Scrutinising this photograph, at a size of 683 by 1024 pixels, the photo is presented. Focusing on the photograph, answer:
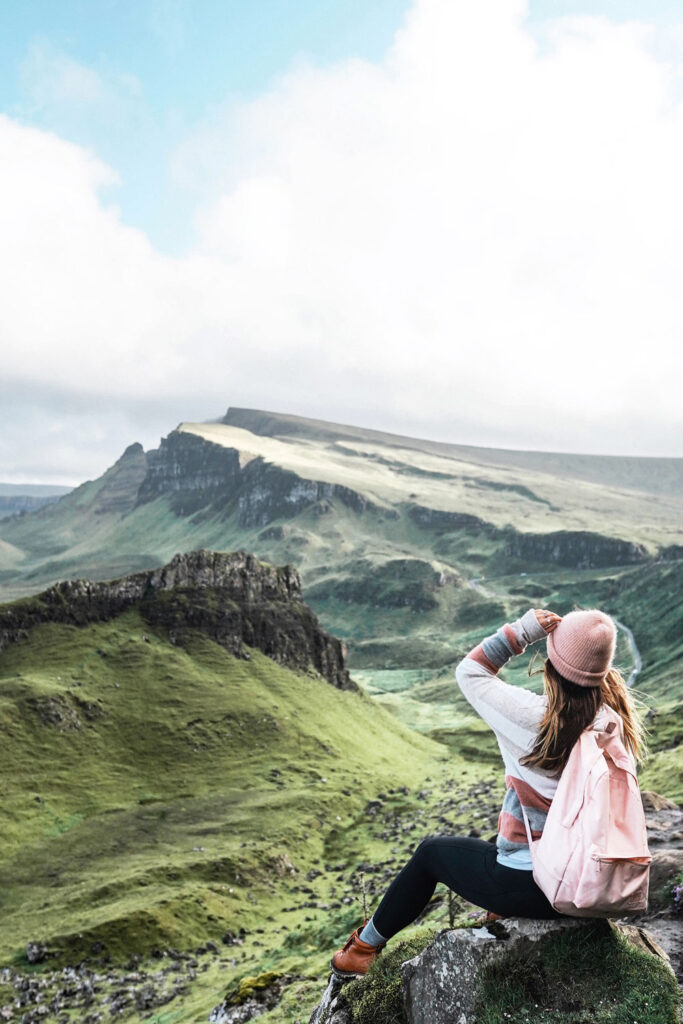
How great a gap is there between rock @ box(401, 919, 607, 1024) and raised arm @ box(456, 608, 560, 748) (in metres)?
2.55

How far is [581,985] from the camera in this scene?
301 inches

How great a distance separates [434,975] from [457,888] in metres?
1.41

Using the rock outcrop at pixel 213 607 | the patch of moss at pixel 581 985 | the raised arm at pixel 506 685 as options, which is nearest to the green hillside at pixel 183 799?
the rock outcrop at pixel 213 607

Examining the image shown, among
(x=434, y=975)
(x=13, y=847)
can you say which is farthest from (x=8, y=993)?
(x=434, y=975)

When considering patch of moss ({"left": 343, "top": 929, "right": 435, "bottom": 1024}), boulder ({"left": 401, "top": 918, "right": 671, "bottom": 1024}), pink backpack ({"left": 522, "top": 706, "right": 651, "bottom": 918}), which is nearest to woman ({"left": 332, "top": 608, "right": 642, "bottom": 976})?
boulder ({"left": 401, "top": 918, "right": 671, "bottom": 1024})

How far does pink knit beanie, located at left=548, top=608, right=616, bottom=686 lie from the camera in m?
7.45

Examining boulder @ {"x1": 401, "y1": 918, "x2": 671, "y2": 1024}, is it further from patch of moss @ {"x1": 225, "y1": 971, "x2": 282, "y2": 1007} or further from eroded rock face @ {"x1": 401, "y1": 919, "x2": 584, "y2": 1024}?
patch of moss @ {"x1": 225, "y1": 971, "x2": 282, "y2": 1007}

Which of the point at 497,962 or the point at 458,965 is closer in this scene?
the point at 497,962

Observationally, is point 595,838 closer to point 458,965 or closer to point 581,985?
point 581,985

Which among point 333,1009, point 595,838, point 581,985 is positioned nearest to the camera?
point 595,838

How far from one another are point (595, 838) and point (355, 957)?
5.40 meters

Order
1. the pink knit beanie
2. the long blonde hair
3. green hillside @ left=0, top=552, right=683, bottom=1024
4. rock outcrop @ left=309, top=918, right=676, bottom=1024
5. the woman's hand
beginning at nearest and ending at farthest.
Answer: the pink knit beanie → the long blonde hair → rock outcrop @ left=309, top=918, right=676, bottom=1024 → the woman's hand → green hillside @ left=0, top=552, right=683, bottom=1024

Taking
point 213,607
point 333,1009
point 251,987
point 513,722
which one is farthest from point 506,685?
point 213,607

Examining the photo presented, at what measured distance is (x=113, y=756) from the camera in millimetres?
Result: 79938
